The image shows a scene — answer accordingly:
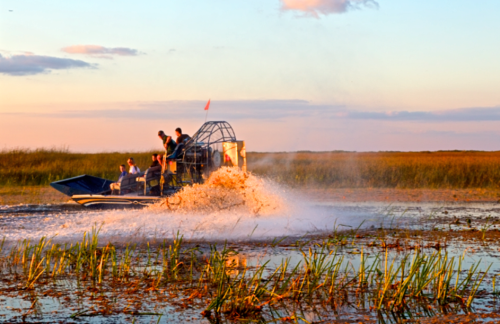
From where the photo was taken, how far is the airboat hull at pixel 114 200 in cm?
1436

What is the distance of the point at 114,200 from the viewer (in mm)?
14828

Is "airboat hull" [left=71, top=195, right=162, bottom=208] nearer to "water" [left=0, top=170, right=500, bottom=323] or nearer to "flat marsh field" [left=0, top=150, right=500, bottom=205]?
"water" [left=0, top=170, right=500, bottom=323]

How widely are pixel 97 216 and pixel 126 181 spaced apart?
8.21ft

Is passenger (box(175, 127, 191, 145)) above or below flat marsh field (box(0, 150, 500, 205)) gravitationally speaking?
above

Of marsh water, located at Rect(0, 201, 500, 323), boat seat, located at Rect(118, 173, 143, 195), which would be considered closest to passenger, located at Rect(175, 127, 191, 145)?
boat seat, located at Rect(118, 173, 143, 195)

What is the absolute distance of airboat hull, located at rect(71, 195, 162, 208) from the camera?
14.4 meters

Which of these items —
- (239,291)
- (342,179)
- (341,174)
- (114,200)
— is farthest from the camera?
(341,174)

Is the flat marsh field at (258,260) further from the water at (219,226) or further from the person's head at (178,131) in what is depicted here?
the person's head at (178,131)

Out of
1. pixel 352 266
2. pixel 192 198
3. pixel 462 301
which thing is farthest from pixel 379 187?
pixel 462 301

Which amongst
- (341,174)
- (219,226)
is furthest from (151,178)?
(341,174)

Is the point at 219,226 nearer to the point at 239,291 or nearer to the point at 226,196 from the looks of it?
the point at 226,196

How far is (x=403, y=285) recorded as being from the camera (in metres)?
5.79

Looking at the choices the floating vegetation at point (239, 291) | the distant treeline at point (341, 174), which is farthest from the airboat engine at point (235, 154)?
the distant treeline at point (341, 174)

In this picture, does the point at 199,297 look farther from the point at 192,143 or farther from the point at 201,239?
the point at 192,143
